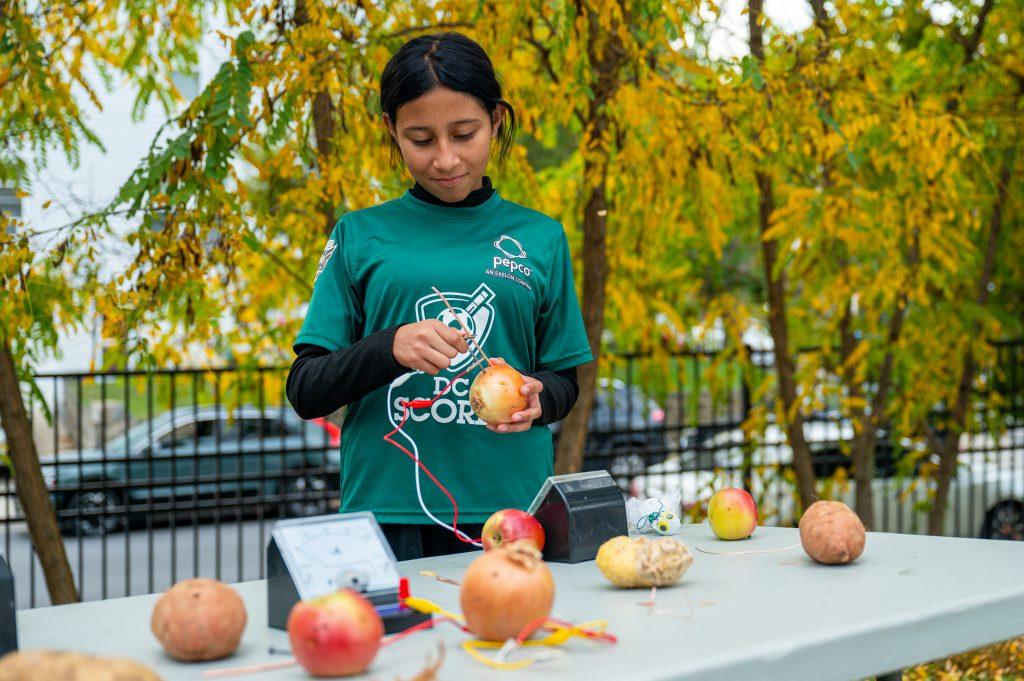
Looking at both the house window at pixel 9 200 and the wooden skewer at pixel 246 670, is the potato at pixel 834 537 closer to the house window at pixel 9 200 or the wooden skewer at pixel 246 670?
the wooden skewer at pixel 246 670

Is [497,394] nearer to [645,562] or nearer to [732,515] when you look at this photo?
[645,562]

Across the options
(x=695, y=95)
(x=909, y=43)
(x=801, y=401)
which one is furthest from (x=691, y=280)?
(x=695, y=95)

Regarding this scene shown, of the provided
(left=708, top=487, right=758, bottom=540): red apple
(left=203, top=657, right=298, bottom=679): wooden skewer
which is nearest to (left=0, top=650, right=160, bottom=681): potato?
(left=203, top=657, right=298, bottom=679): wooden skewer

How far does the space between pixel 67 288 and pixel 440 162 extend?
8.00ft

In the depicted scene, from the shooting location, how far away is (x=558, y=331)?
2.03 metres

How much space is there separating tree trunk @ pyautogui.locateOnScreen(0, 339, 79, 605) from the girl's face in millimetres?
2527

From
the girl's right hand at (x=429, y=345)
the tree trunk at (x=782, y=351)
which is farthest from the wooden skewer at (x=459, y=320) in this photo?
the tree trunk at (x=782, y=351)

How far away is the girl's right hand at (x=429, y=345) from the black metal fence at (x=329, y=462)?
275 centimetres

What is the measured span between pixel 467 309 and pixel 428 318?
8cm

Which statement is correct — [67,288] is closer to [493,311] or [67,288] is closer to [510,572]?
[493,311]

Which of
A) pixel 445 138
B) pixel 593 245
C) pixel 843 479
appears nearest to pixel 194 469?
pixel 593 245

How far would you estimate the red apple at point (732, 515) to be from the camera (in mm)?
1994

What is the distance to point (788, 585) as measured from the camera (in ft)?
5.16

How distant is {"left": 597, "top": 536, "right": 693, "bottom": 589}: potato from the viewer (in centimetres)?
153
